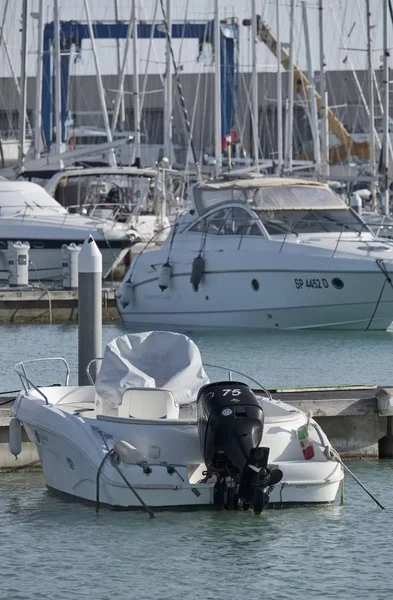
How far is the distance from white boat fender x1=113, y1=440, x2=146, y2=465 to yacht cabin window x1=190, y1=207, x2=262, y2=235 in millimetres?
13584

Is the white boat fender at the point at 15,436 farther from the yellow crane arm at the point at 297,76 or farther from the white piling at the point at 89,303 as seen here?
the yellow crane arm at the point at 297,76

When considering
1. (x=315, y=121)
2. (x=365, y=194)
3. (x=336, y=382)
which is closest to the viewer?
(x=336, y=382)

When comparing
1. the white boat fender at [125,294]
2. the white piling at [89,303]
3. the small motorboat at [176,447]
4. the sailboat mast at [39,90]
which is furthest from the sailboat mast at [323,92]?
the small motorboat at [176,447]

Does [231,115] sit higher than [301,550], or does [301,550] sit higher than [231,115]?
[231,115]

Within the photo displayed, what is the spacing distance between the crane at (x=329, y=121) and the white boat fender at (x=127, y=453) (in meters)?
34.8

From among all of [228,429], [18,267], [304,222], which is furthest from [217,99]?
[228,429]

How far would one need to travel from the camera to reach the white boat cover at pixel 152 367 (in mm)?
12219

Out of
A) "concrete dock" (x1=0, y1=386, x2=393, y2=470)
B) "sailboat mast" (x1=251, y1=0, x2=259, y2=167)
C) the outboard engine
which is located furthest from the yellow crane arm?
the outboard engine

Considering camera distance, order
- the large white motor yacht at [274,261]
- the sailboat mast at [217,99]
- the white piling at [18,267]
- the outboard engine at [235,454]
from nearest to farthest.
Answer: the outboard engine at [235,454], the large white motor yacht at [274,261], the white piling at [18,267], the sailboat mast at [217,99]

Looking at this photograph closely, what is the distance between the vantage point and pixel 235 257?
2438 cm

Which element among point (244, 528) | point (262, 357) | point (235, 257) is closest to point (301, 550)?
point (244, 528)

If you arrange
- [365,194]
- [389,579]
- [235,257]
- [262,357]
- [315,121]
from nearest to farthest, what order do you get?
[389,579] < [262,357] < [235,257] < [315,121] < [365,194]

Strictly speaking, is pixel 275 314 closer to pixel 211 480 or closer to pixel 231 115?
pixel 211 480

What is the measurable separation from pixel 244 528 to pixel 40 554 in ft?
5.45
